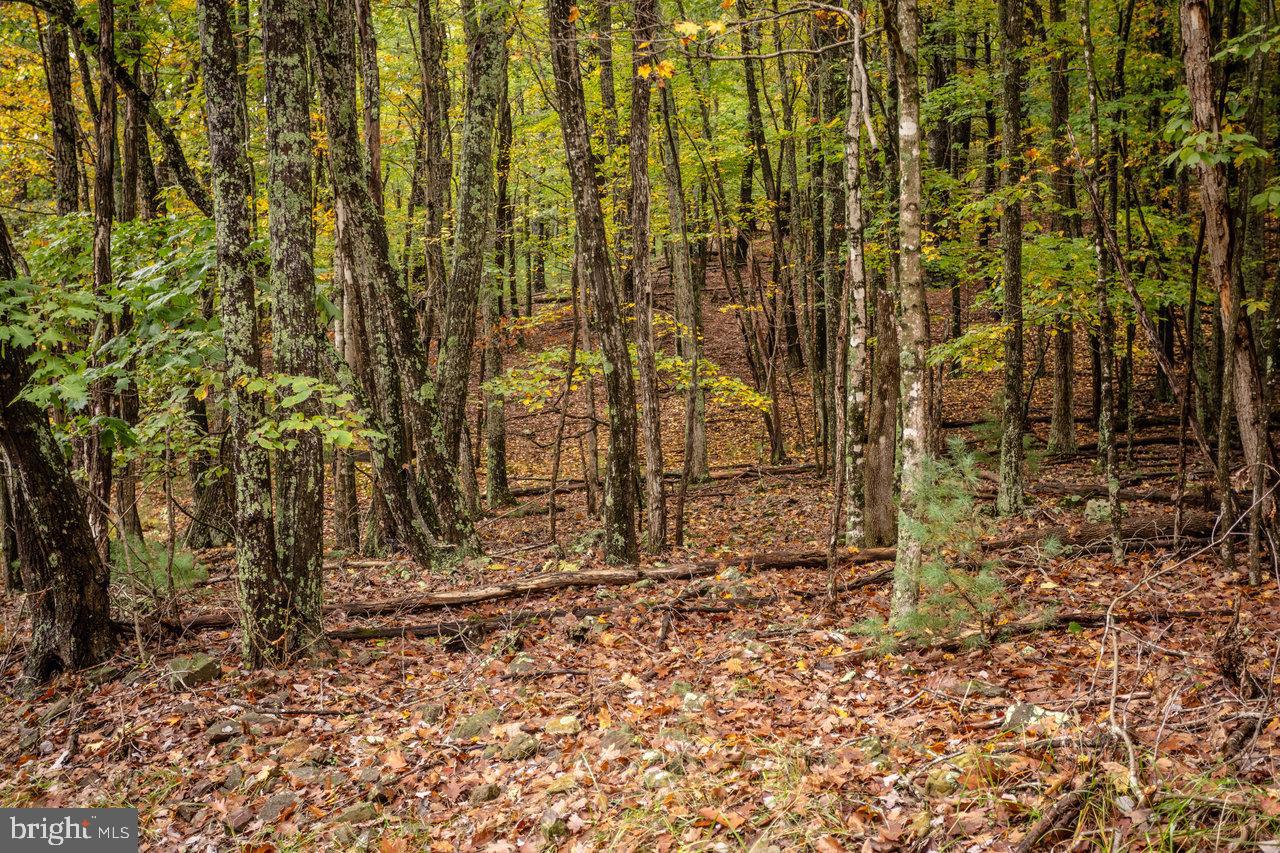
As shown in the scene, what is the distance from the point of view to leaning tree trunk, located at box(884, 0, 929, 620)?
5.78m

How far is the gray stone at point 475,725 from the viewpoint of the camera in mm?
5512

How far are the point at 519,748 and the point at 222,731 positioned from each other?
2261 millimetres

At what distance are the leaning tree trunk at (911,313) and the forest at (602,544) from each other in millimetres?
33

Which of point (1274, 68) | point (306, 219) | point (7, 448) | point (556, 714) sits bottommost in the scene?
point (556, 714)

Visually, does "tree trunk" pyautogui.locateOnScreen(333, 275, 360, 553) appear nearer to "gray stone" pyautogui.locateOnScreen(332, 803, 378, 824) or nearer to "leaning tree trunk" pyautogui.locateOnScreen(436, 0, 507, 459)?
"leaning tree trunk" pyautogui.locateOnScreen(436, 0, 507, 459)

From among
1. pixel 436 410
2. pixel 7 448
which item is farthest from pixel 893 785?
pixel 436 410

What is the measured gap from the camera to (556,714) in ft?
18.7

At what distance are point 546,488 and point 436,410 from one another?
7.47 m

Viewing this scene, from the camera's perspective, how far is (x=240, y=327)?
6.22 m

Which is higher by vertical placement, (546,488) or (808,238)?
(808,238)

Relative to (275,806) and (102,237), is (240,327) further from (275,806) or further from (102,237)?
(275,806)

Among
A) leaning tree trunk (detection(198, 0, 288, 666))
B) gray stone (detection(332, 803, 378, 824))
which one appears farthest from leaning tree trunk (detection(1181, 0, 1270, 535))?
leaning tree trunk (detection(198, 0, 288, 666))

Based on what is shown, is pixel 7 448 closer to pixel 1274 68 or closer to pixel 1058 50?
pixel 1058 50

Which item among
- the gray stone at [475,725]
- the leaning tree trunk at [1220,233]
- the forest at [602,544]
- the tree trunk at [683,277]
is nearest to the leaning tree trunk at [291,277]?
the forest at [602,544]
